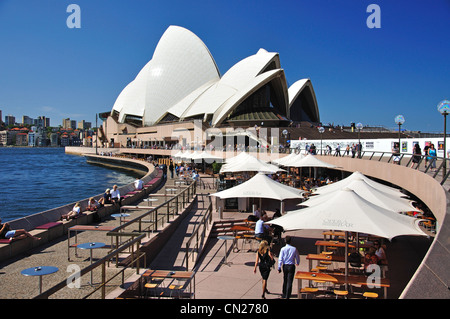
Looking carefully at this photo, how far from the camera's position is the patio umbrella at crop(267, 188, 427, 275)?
526 centimetres

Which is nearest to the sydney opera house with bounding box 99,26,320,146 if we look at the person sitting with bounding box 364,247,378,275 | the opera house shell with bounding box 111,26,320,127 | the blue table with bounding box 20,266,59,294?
the opera house shell with bounding box 111,26,320,127

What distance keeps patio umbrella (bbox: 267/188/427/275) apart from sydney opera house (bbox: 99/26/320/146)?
1302 inches

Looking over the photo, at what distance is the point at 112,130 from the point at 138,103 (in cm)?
1405

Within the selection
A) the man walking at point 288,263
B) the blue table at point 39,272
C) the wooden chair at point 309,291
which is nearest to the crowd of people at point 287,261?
the man walking at point 288,263

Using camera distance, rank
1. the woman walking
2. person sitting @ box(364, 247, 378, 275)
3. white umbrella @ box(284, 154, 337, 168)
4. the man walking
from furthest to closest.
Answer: white umbrella @ box(284, 154, 337, 168)
person sitting @ box(364, 247, 378, 275)
the woman walking
the man walking

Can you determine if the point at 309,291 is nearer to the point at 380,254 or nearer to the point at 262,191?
the point at 380,254

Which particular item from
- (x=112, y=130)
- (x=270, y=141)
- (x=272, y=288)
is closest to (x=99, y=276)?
(x=272, y=288)

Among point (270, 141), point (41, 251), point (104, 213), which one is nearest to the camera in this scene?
point (41, 251)

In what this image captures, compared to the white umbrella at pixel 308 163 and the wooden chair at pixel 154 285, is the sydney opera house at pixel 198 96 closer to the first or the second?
the white umbrella at pixel 308 163

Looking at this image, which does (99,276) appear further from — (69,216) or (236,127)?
(236,127)

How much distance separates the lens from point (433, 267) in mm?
3801

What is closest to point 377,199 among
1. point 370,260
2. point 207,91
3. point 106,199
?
point 370,260

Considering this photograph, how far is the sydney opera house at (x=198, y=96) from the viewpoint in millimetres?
45250

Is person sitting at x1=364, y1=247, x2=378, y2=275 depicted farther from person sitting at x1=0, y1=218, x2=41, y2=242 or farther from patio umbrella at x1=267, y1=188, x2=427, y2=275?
person sitting at x1=0, y1=218, x2=41, y2=242
